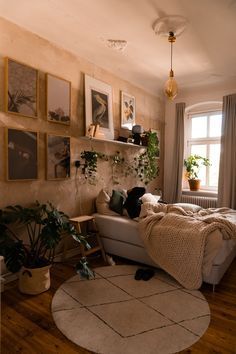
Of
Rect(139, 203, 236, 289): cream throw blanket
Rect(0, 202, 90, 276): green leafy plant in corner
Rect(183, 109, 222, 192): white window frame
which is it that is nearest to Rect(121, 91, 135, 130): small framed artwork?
Rect(183, 109, 222, 192): white window frame

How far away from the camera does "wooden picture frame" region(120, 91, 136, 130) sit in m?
4.25

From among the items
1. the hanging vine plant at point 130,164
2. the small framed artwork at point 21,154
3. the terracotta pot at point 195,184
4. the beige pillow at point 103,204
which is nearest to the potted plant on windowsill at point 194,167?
the terracotta pot at point 195,184

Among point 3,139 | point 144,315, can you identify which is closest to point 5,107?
point 3,139

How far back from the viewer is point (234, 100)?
4508mm

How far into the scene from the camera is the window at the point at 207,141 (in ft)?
16.8

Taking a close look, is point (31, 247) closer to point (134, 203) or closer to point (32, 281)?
point (32, 281)

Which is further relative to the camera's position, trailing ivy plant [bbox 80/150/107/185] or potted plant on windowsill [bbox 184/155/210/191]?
potted plant on windowsill [bbox 184/155/210/191]

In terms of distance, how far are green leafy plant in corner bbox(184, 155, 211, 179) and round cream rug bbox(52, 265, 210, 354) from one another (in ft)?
9.39

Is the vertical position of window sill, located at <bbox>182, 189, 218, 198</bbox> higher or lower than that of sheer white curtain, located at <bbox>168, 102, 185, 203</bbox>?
lower

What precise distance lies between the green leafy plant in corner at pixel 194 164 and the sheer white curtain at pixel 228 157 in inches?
20.7

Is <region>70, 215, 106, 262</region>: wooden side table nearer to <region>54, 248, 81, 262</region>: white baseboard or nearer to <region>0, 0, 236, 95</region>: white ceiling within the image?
<region>54, 248, 81, 262</region>: white baseboard

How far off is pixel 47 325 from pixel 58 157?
1.87 metres

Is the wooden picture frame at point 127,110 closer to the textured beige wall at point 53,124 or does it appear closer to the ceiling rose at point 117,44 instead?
the textured beige wall at point 53,124

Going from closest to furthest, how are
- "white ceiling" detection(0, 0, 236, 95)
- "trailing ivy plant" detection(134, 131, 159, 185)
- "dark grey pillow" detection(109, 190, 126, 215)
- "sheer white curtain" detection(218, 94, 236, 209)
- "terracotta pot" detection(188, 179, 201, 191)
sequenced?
1. "white ceiling" detection(0, 0, 236, 95)
2. "dark grey pillow" detection(109, 190, 126, 215)
3. "sheer white curtain" detection(218, 94, 236, 209)
4. "trailing ivy plant" detection(134, 131, 159, 185)
5. "terracotta pot" detection(188, 179, 201, 191)
